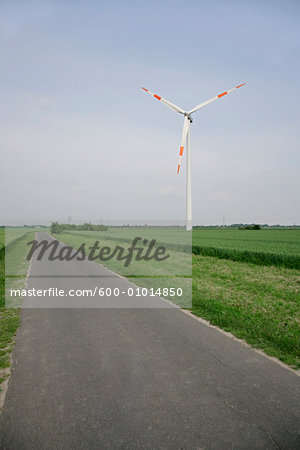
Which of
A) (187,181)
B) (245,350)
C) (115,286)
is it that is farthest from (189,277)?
(187,181)

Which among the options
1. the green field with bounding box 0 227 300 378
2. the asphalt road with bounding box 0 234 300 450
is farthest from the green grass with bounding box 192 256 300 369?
the asphalt road with bounding box 0 234 300 450

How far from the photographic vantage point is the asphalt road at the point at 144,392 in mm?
3668

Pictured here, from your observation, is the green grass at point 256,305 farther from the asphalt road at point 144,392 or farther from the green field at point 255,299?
the asphalt road at point 144,392

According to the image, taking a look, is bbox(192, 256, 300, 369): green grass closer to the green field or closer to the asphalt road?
the green field

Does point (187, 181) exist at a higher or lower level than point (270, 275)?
higher

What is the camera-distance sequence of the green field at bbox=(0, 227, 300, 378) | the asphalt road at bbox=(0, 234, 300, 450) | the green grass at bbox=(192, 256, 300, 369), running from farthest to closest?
the green field at bbox=(0, 227, 300, 378) → the green grass at bbox=(192, 256, 300, 369) → the asphalt road at bbox=(0, 234, 300, 450)

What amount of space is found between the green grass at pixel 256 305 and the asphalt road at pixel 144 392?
0.73 meters

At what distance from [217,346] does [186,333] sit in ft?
3.47

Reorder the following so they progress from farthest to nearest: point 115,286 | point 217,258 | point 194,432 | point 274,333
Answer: point 217,258 < point 115,286 < point 274,333 < point 194,432

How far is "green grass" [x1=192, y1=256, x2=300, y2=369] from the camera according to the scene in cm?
680

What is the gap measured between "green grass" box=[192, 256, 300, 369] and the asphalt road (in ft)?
2.40

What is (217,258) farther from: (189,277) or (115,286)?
(115,286)

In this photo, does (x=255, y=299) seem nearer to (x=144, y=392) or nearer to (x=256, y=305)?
(x=256, y=305)

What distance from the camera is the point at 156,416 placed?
4043mm
